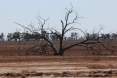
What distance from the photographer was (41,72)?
1834 centimetres

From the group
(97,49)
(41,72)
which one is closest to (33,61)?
(41,72)

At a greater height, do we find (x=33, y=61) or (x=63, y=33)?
(x=63, y=33)

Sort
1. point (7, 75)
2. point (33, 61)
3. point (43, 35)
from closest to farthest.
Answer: point (7, 75)
point (33, 61)
point (43, 35)

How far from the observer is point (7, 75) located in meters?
17.7

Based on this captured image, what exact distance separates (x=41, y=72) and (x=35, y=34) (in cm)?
1324

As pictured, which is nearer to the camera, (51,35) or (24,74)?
(24,74)

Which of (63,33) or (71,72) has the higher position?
(63,33)

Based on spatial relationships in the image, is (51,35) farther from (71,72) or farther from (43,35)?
(71,72)

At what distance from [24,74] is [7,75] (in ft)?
2.56

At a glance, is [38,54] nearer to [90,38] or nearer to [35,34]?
[35,34]

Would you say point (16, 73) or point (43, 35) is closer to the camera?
point (16, 73)

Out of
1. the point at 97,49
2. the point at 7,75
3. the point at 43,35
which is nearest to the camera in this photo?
the point at 7,75

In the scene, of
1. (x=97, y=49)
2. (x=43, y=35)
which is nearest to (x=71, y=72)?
(x=43, y=35)

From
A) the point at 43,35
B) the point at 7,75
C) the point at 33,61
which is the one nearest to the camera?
the point at 7,75
